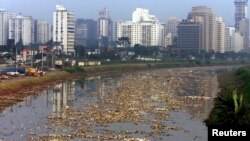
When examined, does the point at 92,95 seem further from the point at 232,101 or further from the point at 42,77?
the point at 232,101

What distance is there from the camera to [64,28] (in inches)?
5979

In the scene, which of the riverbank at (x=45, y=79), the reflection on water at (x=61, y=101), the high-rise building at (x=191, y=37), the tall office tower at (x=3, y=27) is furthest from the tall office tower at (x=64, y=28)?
the reflection on water at (x=61, y=101)

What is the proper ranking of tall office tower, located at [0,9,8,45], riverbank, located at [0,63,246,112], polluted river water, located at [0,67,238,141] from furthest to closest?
tall office tower, located at [0,9,8,45] < riverbank, located at [0,63,246,112] < polluted river water, located at [0,67,238,141]

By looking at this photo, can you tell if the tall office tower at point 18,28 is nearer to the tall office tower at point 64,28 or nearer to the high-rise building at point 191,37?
the tall office tower at point 64,28

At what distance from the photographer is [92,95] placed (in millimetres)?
52406

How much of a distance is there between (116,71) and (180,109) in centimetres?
6852

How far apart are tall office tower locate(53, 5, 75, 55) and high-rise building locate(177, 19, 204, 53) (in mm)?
48463

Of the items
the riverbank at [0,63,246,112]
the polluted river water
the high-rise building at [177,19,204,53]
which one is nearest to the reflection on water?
the polluted river water

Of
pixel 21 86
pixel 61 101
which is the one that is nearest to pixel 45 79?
pixel 21 86

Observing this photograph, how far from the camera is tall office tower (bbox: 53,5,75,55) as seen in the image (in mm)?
148025

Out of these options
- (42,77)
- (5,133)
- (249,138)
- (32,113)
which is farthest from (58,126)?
(42,77)

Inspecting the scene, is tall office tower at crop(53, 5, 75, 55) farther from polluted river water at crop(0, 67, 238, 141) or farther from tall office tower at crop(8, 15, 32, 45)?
polluted river water at crop(0, 67, 238, 141)

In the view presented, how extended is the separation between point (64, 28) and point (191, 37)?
57707 mm

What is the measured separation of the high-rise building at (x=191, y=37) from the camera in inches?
7436
